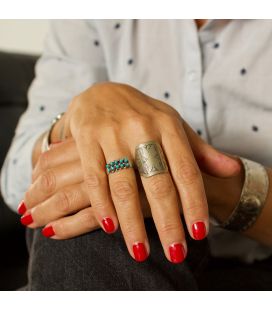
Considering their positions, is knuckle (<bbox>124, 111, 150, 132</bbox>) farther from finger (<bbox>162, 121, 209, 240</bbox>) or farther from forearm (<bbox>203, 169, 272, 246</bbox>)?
forearm (<bbox>203, 169, 272, 246</bbox>)

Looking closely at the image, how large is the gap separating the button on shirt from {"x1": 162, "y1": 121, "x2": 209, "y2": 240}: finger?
10.6 inches

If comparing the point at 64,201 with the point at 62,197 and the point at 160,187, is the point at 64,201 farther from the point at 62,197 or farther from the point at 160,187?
the point at 160,187

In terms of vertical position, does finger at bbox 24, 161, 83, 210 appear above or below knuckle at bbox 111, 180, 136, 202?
below

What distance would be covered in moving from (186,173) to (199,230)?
0.09 metres

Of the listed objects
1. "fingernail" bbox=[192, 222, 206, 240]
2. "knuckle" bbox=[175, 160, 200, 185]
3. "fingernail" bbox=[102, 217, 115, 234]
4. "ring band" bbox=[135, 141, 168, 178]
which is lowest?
"fingernail" bbox=[102, 217, 115, 234]

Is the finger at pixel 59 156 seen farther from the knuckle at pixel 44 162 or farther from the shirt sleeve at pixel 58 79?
the shirt sleeve at pixel 58 79

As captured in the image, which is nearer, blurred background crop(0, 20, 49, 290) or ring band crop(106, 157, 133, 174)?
ring band crop(106, 157, 133, 174)

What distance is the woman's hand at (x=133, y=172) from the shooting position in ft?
1.57

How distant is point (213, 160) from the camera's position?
21.5 inches

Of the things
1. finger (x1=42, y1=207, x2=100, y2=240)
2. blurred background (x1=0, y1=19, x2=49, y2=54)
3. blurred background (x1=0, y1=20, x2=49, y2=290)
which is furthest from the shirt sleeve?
blurred background (x1=0, y1=19, x2=49, y2=54)

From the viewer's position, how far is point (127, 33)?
33.2 inches

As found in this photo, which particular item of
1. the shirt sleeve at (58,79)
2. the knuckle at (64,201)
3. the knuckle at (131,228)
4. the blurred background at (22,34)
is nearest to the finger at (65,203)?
the knuckle at (64,201)

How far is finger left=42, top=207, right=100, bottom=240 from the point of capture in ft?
1.74

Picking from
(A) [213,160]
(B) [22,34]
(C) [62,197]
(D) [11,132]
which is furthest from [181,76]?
(B) [22,34]
